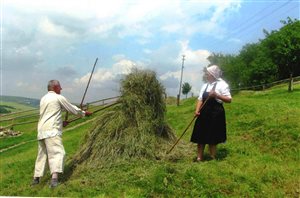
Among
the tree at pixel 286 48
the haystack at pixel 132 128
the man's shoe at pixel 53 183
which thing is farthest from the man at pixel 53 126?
the tree at pixel 286 48

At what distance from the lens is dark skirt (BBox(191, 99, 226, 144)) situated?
8992 millimetres

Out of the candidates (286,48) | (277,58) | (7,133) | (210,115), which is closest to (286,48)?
(286,48)

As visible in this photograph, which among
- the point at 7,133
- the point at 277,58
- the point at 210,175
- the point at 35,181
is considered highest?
the point at 277,58

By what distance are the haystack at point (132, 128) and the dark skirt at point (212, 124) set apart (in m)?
1.07

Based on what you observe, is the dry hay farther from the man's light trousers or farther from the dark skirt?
the dark skirt

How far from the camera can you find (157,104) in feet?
33.0

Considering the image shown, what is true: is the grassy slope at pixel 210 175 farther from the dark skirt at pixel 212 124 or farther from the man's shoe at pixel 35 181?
the dark skirt at pixel 212 124

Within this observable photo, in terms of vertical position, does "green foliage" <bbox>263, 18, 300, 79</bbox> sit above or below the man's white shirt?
above

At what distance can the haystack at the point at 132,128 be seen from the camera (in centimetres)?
927

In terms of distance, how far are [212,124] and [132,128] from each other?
177 cm

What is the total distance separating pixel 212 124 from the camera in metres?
9.03

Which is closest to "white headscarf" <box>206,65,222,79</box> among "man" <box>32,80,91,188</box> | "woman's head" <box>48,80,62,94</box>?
"man" <box>32,80,91,188</box>

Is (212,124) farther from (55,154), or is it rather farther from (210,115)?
(55,154)

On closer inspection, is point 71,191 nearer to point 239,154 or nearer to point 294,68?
point 239,154
